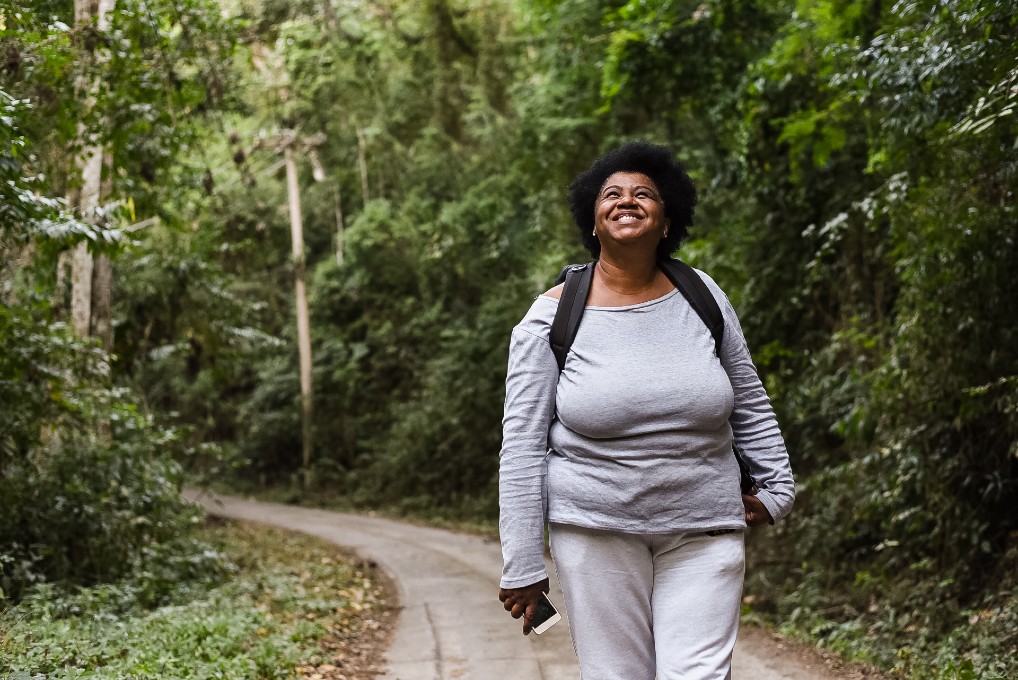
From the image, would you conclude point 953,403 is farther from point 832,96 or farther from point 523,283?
point 523,283

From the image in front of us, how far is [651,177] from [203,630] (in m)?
5.33

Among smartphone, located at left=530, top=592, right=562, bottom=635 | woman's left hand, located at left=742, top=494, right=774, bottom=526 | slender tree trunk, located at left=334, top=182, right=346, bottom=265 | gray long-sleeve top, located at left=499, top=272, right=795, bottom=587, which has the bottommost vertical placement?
smartphone, located at left=530, top=592, right=562, bottom=635

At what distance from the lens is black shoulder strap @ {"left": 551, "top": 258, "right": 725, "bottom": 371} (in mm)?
2750

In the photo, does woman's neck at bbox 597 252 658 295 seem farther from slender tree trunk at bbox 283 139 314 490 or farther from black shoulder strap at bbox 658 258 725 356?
slender tree trunk at bbox 283 139 314 490

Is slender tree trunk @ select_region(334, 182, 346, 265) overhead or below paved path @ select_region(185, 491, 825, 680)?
overhead

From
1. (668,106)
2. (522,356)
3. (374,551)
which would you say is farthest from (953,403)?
(374,551)

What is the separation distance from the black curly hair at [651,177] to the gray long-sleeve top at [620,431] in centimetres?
32

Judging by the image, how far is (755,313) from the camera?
11617 mm

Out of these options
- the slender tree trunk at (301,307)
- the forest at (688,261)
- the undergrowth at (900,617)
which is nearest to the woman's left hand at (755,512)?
the undergrowth at (900,617)

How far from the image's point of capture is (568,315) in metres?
2.76

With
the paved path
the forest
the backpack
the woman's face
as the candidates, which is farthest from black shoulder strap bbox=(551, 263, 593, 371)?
the paved path

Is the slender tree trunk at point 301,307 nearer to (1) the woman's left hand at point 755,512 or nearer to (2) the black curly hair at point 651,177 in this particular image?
(2) the black curly hair at point 651,177

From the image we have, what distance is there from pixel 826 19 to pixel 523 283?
A: 11102 mm

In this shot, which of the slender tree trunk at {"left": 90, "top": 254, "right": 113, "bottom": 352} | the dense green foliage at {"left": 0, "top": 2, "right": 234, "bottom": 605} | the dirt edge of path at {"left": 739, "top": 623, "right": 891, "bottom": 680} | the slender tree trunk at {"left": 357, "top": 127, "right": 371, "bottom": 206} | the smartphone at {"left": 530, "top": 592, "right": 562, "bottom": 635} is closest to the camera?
the smartphone at {"left": 530, "top": 592, "right": 562, "bottom": 635}
